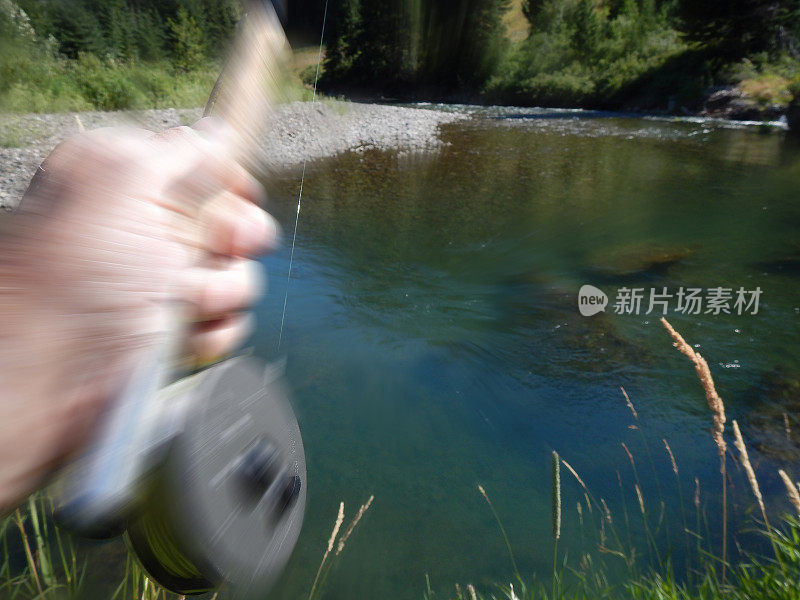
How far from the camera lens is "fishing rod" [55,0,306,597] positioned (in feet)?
0.89

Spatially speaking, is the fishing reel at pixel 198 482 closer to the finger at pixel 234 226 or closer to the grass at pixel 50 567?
the finger at pixel 234 226

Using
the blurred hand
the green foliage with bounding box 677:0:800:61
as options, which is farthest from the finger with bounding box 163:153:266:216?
the green foliage with bounding box 677:0:800:61

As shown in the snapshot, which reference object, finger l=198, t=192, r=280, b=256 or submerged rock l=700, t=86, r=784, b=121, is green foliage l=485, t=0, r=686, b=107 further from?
finger l=198, t=192, r=280, b=256

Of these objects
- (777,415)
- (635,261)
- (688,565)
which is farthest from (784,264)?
(688,565)

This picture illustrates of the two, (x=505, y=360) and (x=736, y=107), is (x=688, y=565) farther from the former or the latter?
(x=736, y=107)

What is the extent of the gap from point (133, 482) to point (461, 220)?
7.56 m

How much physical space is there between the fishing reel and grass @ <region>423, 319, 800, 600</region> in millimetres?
687

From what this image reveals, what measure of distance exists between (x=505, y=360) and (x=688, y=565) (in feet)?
6.79

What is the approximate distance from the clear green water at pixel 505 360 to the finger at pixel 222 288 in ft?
0.50

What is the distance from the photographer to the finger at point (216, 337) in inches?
14.0

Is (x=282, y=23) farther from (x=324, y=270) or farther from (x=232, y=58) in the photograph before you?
(x=324, y=270)

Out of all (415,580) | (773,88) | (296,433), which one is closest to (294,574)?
(415,580)

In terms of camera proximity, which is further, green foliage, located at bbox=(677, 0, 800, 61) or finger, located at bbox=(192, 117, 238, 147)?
green foliage, located at bbox=(677, 0, 800, 61)

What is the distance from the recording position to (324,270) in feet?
19.8
